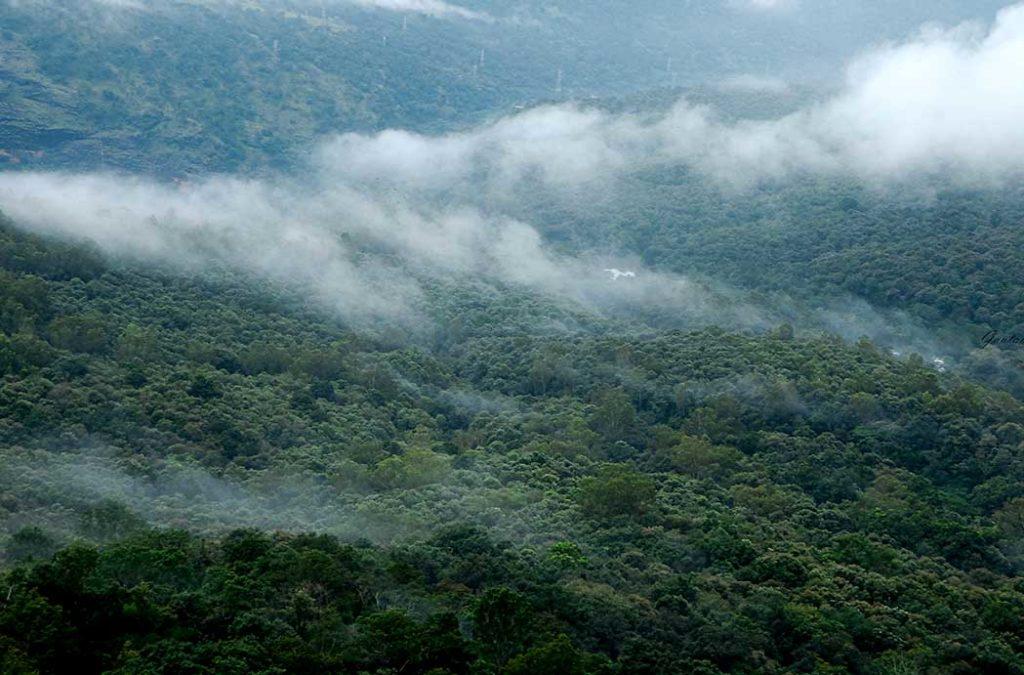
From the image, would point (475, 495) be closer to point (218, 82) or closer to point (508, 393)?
point (508, 393)

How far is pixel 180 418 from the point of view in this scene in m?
58.9

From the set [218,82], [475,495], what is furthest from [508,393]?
[218,82]

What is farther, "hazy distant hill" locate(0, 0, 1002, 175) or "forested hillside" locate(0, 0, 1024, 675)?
"hazy distant hill" locate(0, 0, 1002, 175)

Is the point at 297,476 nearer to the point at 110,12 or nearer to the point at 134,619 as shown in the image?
the point at 134,619

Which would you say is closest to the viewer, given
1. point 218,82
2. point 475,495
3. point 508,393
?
point 475,495

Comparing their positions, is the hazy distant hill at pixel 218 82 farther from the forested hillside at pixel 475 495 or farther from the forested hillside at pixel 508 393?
the forested hillside at pixel 475 495

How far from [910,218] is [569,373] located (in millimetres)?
37749

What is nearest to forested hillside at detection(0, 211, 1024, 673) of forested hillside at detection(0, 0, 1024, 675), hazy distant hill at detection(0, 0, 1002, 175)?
forested hillside at detection(0, 0, 1024, 675)

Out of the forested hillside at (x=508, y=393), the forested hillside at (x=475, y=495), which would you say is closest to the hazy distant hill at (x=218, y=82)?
the forested hillside at (x=508, y=393)

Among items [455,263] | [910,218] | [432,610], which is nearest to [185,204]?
[455,263]

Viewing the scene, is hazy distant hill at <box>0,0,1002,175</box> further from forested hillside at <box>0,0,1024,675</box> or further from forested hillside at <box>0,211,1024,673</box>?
forested hillside at <box>0,211,1024,673</box>

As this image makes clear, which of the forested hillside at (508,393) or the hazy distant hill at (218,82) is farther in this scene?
the hazy distant hill at (218,82)

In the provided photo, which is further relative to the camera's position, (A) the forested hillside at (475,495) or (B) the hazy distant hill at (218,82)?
(B) the hazy distant hill at (218,82)

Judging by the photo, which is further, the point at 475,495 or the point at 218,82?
the point at 218,82
